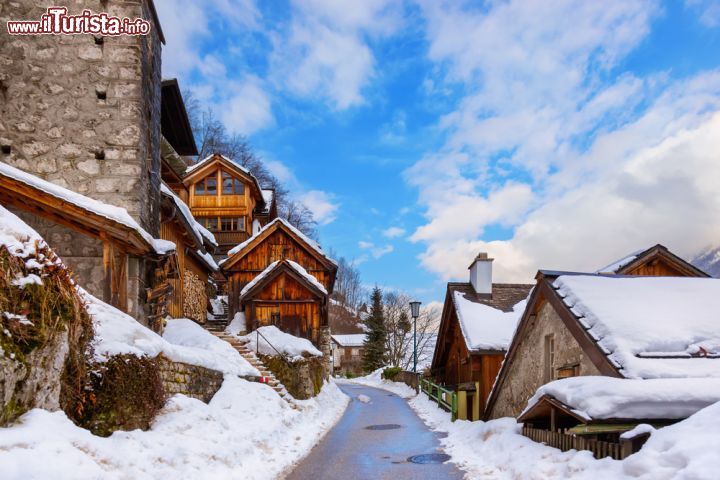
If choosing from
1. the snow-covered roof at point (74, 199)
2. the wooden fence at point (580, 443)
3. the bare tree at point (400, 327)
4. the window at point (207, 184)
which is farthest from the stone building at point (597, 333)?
the bare tree at point (400, 327)

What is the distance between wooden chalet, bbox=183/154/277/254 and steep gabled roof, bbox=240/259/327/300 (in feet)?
31.5

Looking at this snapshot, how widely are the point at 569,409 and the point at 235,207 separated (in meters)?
31.3

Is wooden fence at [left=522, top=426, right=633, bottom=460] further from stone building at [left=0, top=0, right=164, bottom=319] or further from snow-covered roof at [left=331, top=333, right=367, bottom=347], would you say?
snow-covered roof at [left=331, top=333, right=367, bottom=347]

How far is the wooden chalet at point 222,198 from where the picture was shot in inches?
1399

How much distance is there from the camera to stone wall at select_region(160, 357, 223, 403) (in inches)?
399

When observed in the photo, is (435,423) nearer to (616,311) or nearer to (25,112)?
(616,311)

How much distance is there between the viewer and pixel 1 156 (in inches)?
491

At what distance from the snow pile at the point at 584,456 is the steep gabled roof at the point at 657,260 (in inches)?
349

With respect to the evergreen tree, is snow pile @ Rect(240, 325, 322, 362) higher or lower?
higher

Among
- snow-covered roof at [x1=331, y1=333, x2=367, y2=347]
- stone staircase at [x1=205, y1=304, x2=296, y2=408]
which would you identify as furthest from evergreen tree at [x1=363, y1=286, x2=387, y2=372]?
stone staircase at [x1=205, y1=304, x2=296, y2=408]

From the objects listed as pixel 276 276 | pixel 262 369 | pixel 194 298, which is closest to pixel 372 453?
pixel 262 369

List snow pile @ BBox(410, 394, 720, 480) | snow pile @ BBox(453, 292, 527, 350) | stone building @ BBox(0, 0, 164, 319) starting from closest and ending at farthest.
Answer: snow pile @ BBox(410, 394, 720, 480) → stone building @ BBox(0, 0, 164, 319) → snow pile @ BBox(453, 292, 527, 350)

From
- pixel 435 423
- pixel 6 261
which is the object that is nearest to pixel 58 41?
pixel 6 261

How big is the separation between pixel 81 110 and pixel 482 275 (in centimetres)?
1661
